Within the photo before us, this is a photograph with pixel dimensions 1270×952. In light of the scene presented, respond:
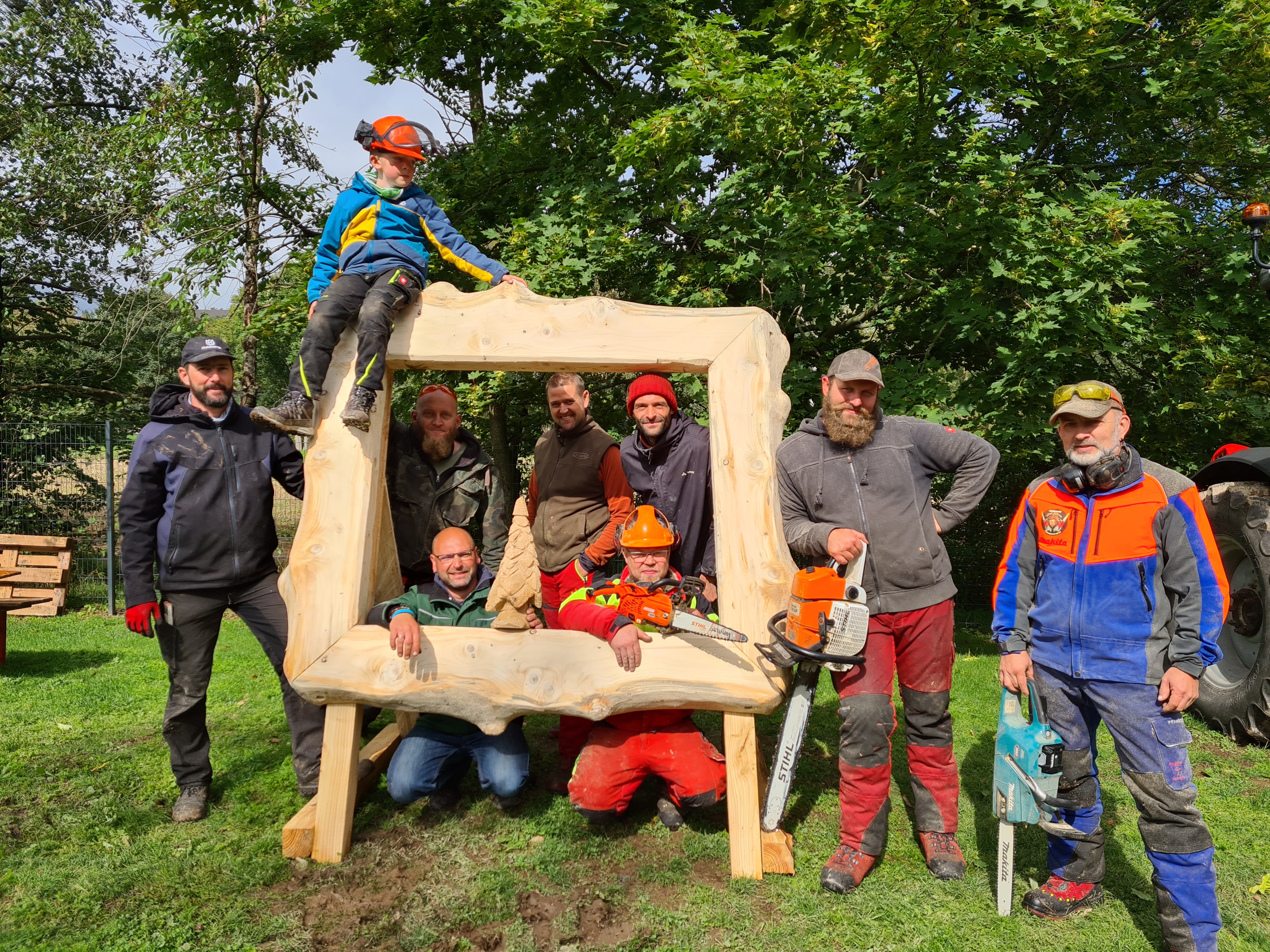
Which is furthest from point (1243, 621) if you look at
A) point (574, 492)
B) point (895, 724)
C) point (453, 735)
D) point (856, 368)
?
point (453, 735)

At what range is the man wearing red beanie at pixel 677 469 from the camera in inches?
168

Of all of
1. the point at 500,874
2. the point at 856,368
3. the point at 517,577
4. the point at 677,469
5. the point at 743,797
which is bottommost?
the point at 500,874

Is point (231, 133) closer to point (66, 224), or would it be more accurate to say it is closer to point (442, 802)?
point (66, 224)

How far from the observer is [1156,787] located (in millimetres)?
2883

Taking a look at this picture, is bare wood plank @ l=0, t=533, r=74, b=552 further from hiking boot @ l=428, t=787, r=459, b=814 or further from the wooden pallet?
hiking boot @ l=428, t=787, r=459, b=814

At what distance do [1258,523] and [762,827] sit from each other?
3.78 metres

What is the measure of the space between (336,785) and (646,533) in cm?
179

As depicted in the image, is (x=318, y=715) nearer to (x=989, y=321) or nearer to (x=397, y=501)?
(x=397, y=501)

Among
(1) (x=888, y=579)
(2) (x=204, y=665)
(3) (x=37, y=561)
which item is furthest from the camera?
(3) (x=37, y=561)

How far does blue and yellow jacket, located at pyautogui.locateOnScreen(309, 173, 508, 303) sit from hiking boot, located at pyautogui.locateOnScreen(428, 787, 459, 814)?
2540 millimetres

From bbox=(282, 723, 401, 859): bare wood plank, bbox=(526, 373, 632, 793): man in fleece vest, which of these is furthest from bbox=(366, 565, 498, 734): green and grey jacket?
bbox=(526, 373, 632, 793): man in fleece vest

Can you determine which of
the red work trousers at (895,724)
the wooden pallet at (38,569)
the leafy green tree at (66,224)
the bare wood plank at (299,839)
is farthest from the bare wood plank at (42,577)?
the red work trousers at (895,724)

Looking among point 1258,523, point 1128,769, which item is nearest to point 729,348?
point 1128,769

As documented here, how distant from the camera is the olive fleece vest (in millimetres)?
4500
